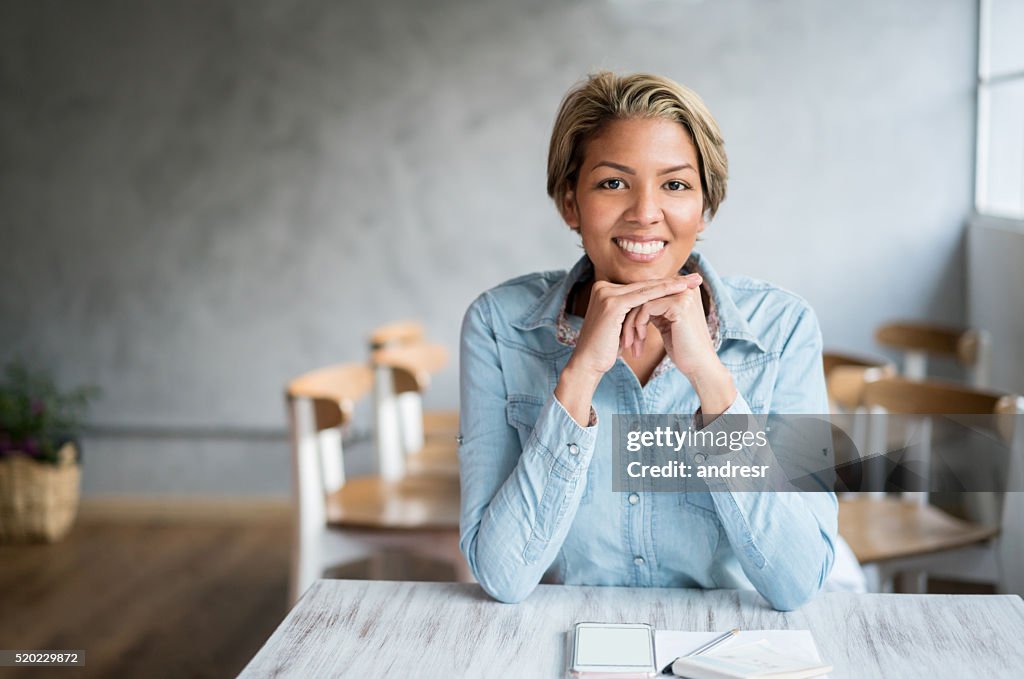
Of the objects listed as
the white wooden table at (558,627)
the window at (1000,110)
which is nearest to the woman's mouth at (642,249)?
the white wooden table at (558,627)

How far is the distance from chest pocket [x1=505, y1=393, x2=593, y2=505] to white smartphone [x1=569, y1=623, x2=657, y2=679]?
0.88 feet

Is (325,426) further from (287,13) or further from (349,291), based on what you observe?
(287,13)

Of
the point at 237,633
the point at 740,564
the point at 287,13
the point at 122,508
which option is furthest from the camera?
the point at 122,508

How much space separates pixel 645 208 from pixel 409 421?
1979 millimetres

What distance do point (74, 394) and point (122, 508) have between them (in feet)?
1.74

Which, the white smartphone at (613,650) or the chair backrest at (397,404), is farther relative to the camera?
the chair backrest at (397,404)

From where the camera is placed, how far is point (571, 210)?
143 cm

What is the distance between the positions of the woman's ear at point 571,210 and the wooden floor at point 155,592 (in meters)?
1.34

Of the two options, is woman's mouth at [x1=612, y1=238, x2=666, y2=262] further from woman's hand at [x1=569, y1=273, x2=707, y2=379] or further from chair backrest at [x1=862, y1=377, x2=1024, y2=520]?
chair backrest at [x1=862, y1=377, x2=1024, y2=520]

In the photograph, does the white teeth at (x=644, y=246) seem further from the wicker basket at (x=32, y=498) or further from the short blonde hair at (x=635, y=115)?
the wicker basket at (x=32, y=498)

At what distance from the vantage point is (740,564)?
1.33 metres

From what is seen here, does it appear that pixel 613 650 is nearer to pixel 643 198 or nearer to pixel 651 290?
pixel 651 290

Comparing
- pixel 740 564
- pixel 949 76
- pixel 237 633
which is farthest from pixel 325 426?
pixel 949 76

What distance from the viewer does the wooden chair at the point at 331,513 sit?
2.37m
